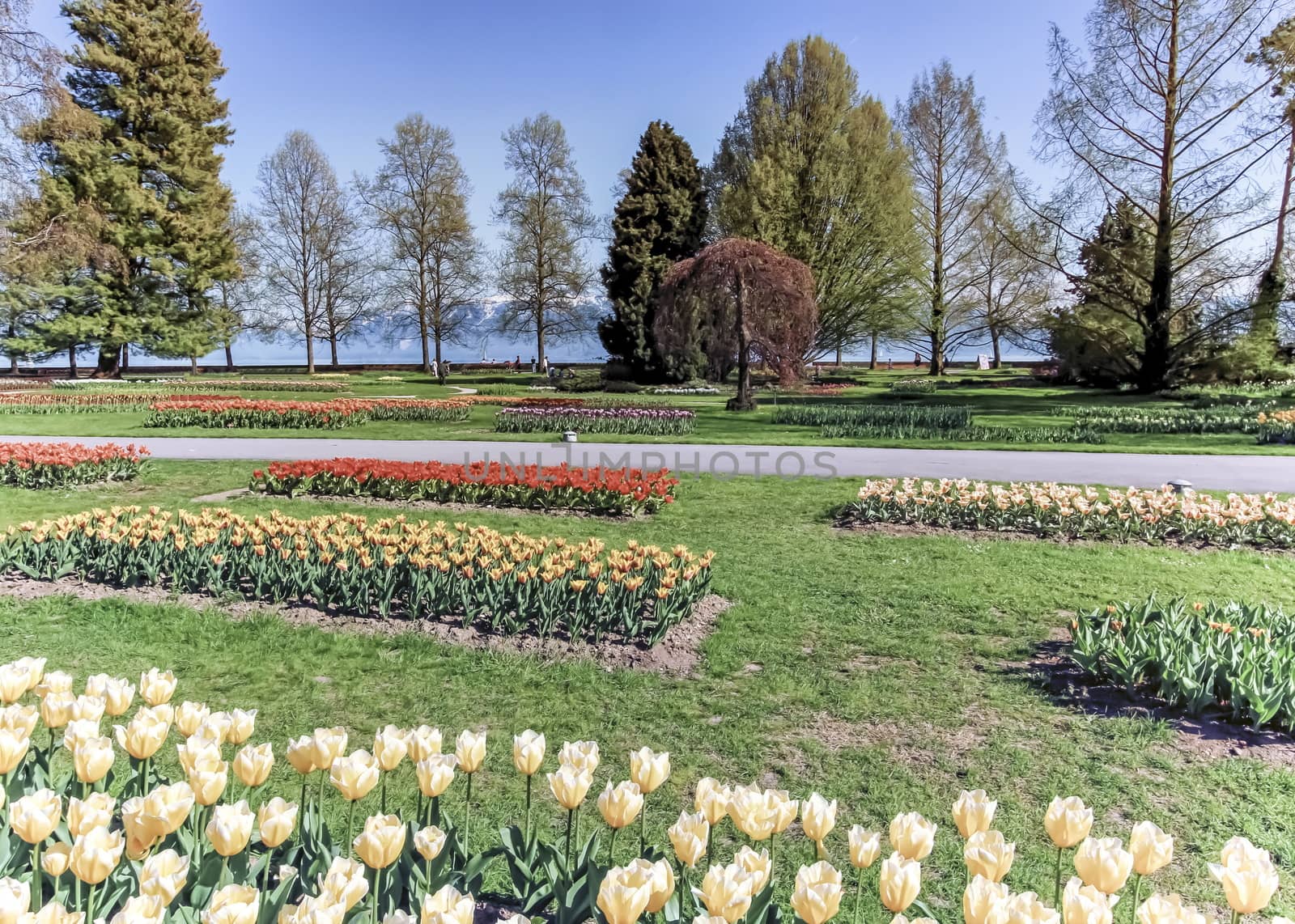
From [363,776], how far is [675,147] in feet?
110

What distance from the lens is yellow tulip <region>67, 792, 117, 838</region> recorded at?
150cm

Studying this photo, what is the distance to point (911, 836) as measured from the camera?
59.5 inches

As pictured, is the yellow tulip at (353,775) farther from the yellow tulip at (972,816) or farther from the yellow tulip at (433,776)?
the yellow tulip at (972,816)

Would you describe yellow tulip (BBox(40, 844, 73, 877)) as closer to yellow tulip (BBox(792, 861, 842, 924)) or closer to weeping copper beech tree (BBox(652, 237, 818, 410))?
yellow tulip (BBox(792, 861, 842, 924))

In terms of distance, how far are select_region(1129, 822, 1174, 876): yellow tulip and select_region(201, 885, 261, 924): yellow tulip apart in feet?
5.01

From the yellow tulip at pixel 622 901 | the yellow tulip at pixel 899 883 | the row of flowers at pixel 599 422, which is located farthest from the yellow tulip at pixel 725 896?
the row of flowers at pixel 599 422

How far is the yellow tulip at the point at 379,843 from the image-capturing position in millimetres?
1455

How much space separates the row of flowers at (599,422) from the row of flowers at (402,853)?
40.5 ft

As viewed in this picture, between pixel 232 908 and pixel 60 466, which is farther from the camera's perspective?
pixel 60 466

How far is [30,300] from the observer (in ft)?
96.8

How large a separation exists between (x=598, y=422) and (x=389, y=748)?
13.1 m

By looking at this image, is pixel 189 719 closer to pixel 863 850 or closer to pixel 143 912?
pixel 143 912

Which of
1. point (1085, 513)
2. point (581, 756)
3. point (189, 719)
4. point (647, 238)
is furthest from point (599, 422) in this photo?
point (647, 238)

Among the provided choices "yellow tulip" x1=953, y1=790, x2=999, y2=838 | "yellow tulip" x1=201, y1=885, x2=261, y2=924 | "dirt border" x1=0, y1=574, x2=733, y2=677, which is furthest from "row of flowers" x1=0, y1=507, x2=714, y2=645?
"yellow tulip" x1=201, y1=885, x2=261, y2=924
